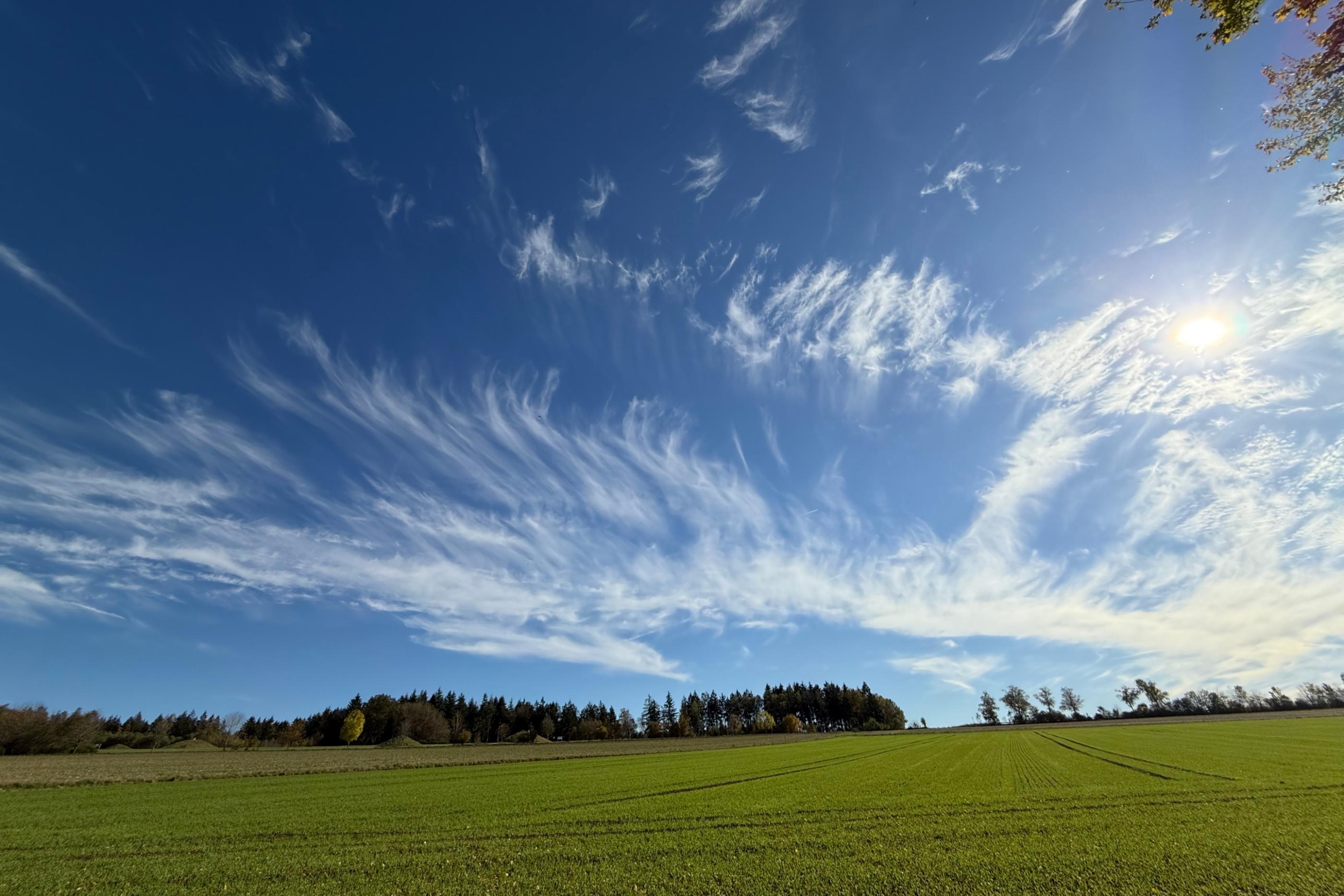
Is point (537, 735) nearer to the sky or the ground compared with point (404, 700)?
nearer to the ground

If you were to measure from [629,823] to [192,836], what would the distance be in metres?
18.6

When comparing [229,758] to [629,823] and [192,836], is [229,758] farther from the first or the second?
[629,823]

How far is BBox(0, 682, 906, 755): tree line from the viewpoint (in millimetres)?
98625

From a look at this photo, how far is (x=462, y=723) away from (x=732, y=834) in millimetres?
175190

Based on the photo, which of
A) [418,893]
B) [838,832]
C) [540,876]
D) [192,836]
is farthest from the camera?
[192,836]

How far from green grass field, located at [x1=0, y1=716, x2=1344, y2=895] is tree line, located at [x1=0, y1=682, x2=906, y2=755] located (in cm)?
9486

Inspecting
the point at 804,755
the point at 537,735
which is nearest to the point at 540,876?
the point at 804,755

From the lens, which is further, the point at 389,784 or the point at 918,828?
the point at 389,784

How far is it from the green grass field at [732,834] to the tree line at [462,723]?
9486cm

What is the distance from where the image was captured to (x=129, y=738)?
125688 mm

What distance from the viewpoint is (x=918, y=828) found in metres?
19.2

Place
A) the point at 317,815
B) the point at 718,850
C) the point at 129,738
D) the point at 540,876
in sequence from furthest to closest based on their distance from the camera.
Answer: the point at 129,738, the point at 317,815, the point at 718,850, the point at 540,876

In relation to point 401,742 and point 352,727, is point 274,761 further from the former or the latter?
point 352,727

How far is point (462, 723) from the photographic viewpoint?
163 meters
